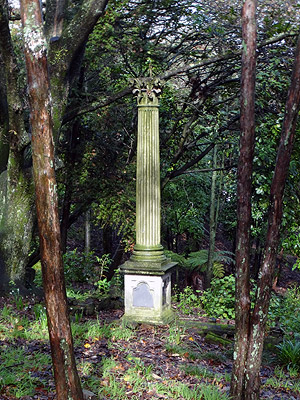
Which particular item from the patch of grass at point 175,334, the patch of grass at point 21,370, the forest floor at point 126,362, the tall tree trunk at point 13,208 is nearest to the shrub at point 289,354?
the forest floor at point 126,362

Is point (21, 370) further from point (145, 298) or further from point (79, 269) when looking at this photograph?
point (79, 269)

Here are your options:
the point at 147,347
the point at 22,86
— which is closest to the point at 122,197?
the point at 22,86

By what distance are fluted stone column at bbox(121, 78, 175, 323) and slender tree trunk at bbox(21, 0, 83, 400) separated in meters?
4.01

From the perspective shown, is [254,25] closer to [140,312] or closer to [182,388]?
[182,388]

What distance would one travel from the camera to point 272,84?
9.77m

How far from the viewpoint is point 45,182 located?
3.79 meters

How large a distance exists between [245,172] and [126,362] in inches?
115

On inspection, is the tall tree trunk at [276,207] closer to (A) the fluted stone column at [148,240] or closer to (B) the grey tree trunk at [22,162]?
(A) the fluted stone column at [148,240]

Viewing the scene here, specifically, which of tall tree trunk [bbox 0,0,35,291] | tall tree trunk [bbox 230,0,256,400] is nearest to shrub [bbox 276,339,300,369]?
tall tree trunk [bbox 230,0,256,400]

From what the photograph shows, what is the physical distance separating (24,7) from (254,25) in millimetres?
2163

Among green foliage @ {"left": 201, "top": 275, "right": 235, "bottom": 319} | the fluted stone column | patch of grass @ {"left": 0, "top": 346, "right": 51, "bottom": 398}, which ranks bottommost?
green foliage @ {"left": 201, "top": 275, "right": 235, "bottom": 319}

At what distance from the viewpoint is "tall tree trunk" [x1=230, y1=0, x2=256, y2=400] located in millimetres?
4508

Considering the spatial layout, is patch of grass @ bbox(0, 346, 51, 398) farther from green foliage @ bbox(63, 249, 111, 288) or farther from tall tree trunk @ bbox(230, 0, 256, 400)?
green foliage @ bbox(63, 249, 111, 288)

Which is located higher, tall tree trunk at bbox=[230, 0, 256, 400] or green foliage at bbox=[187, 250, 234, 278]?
tall tree trunk at bbox=[230, 0, 256, 400]
